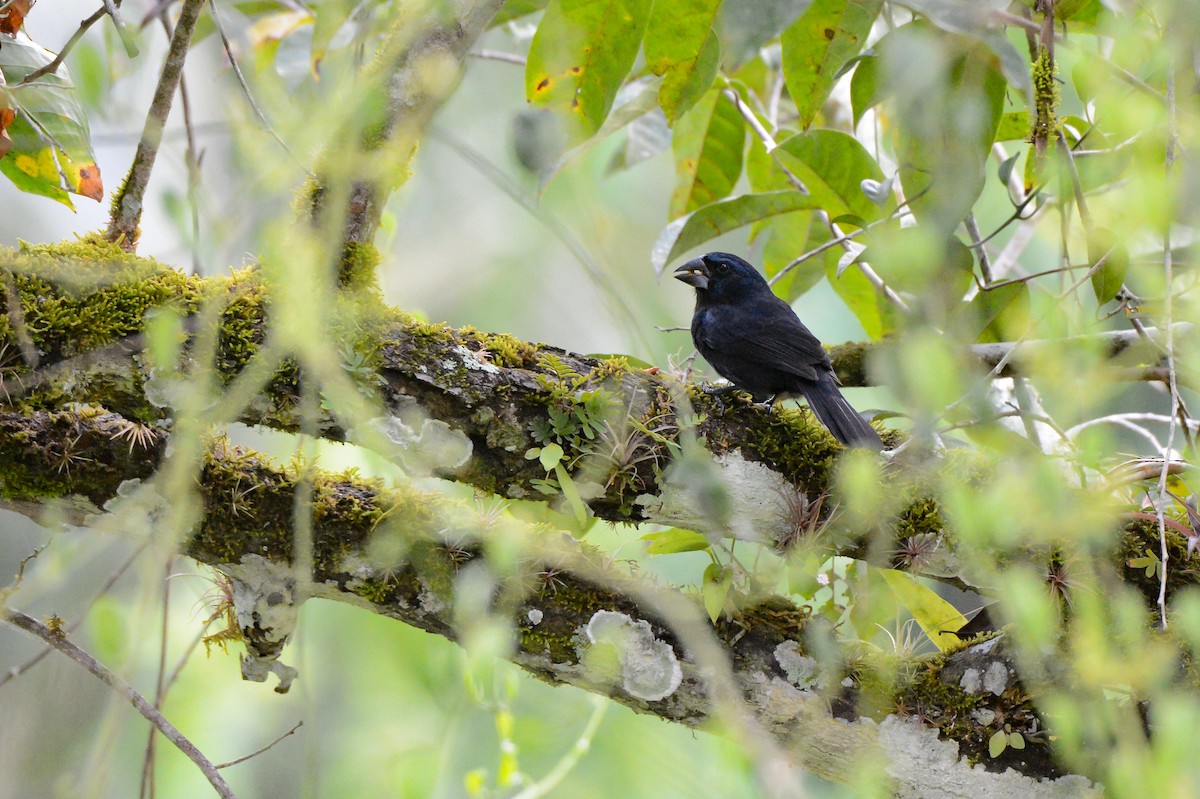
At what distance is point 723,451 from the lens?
2.04 meters

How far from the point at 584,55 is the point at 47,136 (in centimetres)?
106

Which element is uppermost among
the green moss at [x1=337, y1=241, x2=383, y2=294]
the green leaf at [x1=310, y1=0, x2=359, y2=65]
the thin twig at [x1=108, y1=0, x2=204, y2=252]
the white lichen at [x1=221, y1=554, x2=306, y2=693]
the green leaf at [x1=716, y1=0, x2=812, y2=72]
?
the green leaf at [x1=716, y1=0, x2=812, y2=72]

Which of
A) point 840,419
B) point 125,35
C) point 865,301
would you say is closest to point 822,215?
point 865,301

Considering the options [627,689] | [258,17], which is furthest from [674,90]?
[258,17]

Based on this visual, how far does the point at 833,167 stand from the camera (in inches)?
107

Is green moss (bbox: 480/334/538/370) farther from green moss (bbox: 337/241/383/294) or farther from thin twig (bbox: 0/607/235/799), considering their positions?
thin twig (bbox: 0/607/235/799)

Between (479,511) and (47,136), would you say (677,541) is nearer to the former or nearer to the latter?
(479,511)

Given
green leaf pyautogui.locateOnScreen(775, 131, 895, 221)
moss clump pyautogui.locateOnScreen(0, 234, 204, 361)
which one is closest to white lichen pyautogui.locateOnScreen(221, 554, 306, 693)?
moss clump pyautogui.locateOnScreen(0, 234, 204, 361)

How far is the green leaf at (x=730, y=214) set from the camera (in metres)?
2.73

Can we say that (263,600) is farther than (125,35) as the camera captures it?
Yes

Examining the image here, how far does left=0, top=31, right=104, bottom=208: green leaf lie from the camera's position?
187 centimetres

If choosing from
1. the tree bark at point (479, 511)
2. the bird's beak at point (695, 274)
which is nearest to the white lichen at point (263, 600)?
the tree bark at point (479, 511)

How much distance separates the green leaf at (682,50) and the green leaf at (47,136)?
1119mm

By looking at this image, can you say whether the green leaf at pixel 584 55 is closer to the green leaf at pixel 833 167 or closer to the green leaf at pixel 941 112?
the green leaf at pixel 941 112
